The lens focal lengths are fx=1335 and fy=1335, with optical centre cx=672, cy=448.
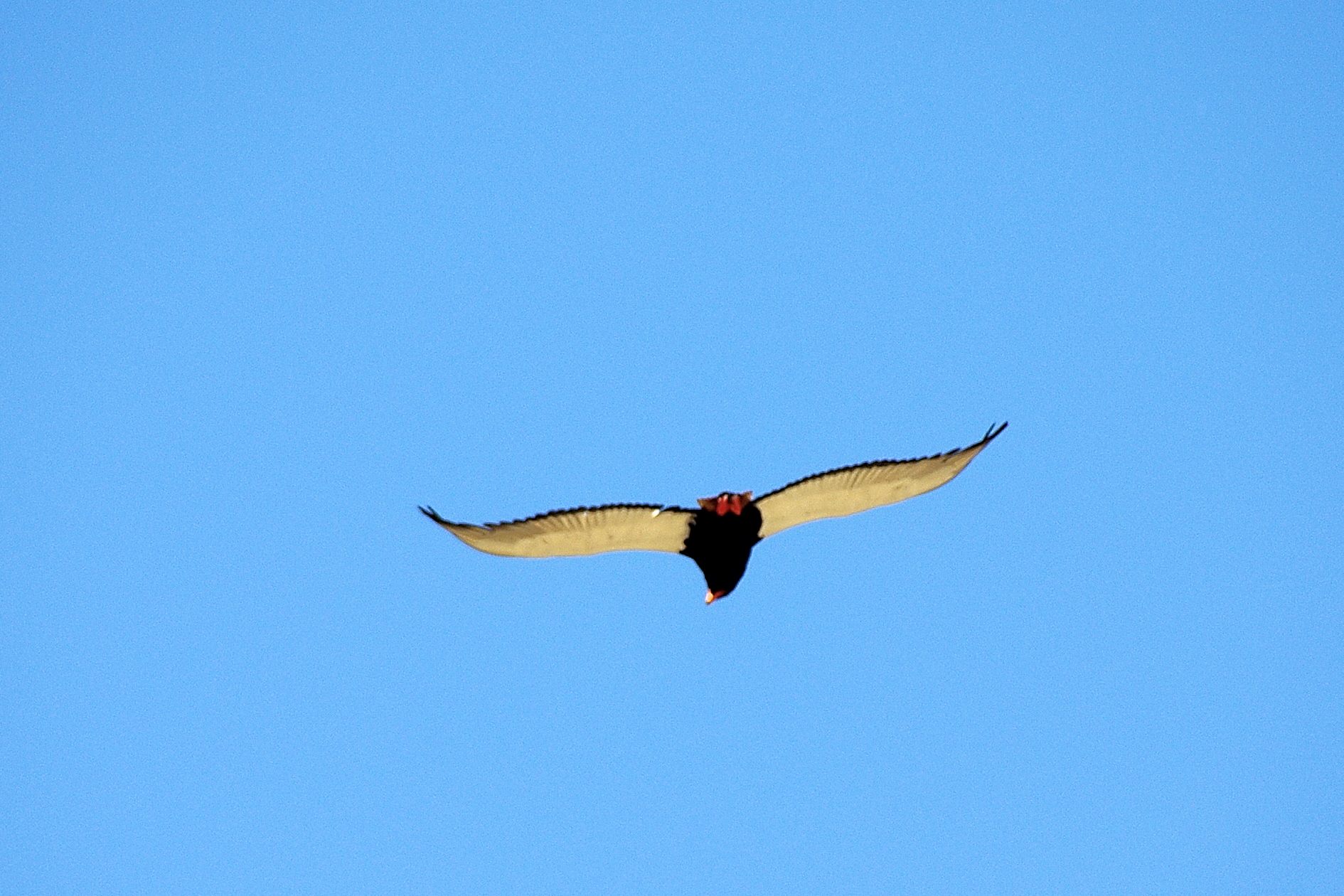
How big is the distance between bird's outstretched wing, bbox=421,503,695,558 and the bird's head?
209 millimetres

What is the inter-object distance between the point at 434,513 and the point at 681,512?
113 inches

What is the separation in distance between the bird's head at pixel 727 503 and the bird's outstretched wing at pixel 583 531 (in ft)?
0.69

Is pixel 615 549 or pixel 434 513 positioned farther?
pixel 615 549

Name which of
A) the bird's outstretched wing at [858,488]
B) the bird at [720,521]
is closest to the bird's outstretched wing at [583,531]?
the bird at [720,521]

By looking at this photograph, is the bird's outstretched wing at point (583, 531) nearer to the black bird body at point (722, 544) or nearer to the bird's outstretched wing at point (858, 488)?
the black bird body at point (722, 544)

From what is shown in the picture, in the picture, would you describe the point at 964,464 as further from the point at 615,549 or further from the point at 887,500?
the point at 615,549

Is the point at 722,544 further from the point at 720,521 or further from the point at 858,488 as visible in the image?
the point at 858,488

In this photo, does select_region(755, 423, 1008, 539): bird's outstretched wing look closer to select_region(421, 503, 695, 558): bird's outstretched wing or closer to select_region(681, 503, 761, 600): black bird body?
select_region(681, 503, 761, 600): black bird body

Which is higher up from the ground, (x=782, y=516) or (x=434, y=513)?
(x=782, y=516)

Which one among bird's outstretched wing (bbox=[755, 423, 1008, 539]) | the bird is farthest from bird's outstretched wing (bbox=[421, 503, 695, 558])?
bird's outstretched wing (bbox=[755, 423, 1008, 539])

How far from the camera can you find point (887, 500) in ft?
48.3

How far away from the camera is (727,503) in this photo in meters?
14.6

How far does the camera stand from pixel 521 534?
13484 millimetres

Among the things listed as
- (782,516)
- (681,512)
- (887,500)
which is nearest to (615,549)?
(681,512)
